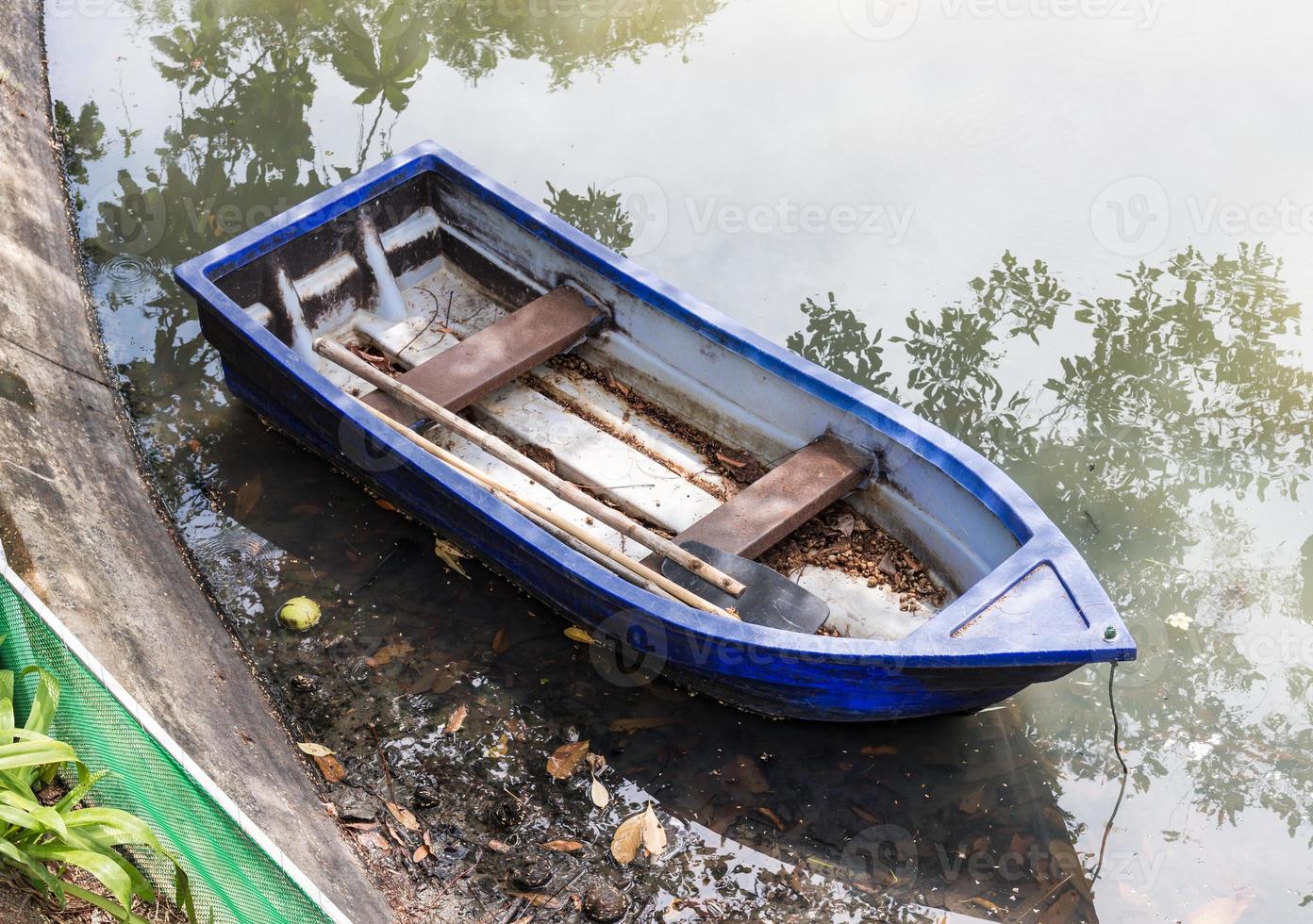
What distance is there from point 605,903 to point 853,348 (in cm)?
342

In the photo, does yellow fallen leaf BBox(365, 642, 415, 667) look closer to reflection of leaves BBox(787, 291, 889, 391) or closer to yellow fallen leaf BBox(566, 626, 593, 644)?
yellow fallen leaf BBox(566, 626, 593, 644)

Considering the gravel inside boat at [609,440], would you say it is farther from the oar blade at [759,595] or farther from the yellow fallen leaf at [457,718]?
the yellow fallen leaf at [457,718]

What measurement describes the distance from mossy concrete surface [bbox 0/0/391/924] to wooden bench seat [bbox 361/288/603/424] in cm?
120

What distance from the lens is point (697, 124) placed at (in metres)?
8.27

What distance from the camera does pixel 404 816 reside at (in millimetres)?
4719

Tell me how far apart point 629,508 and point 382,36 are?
5019mm

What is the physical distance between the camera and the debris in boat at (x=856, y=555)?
5.19 meters

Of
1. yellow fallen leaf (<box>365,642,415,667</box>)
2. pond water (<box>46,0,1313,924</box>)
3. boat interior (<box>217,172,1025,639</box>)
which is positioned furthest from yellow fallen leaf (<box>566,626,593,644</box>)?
yellow fallen leaf (<box>365,642,415,667</box>)

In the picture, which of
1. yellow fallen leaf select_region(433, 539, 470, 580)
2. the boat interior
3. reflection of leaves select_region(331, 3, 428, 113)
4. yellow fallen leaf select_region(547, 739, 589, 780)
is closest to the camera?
yellow fallen leaf select_region(547, 739, 589, 780)

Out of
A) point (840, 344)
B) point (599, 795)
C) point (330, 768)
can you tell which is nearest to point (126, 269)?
point (330, 768)

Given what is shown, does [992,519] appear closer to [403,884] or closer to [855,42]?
[403,884]

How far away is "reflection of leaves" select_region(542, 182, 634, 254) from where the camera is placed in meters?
7.51

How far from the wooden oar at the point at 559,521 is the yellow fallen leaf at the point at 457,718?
2.69ft

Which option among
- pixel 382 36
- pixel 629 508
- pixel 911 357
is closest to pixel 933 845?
pixel 629 508
